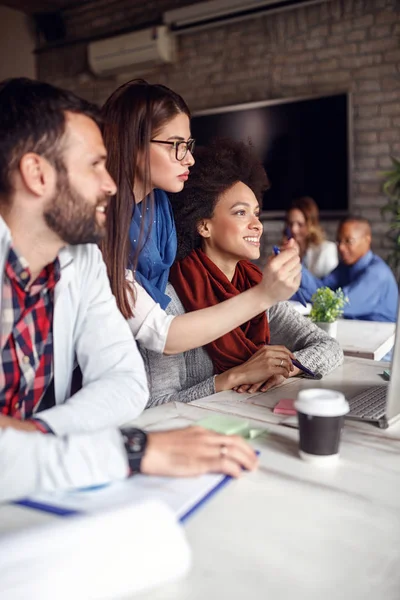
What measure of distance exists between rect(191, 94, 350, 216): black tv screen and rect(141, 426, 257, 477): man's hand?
13.2ft

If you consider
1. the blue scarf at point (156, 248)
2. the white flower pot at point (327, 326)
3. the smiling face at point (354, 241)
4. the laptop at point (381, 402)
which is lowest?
the white flower pot at point (327, 326)

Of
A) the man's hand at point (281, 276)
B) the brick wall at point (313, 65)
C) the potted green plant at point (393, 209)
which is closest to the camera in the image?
the man's hand at point (281, 276)

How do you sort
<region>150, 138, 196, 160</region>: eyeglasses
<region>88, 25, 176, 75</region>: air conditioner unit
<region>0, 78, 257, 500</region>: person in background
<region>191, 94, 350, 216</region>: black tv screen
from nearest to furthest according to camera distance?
<region>0, 78, 257, 500</region>: person in background, <region>150, 138, 196, 160</region>: eyeglasses, <region>191, 94, 350, 216</region>: black tv screen, <region>88, 25, 176, 75</region>: air conditioner unit

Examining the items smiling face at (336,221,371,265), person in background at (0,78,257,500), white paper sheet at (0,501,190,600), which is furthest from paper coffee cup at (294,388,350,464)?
smiling face at (336,221,371,265)

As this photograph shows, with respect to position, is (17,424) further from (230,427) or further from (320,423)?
(320,423)

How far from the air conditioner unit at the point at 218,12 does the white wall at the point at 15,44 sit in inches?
77.0

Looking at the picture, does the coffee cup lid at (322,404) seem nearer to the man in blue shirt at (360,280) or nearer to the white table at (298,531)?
the white table at (298,531)

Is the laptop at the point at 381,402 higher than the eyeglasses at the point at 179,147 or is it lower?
lower

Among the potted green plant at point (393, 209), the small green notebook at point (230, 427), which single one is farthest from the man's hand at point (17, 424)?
the potted green plant at point (393, 209)

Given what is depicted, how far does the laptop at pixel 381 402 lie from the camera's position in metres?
1.08

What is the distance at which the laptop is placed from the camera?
1.08 m

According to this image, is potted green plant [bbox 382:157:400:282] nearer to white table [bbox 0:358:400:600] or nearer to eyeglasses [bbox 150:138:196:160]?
eyeglasses [bbox 150:138:196:160]

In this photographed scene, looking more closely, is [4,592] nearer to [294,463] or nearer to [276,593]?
[276,593]

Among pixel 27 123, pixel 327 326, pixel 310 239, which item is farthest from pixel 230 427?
pixel 310 239
